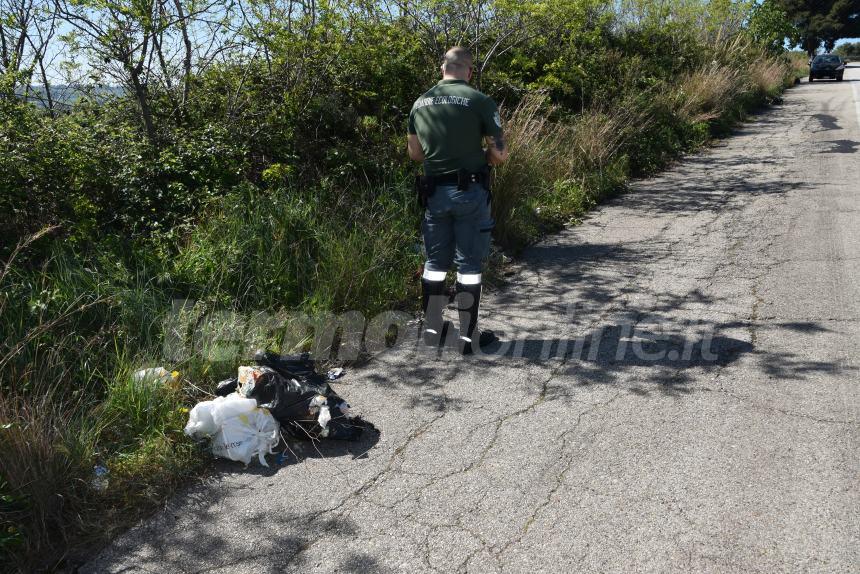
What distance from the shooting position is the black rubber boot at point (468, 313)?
17.0 ft

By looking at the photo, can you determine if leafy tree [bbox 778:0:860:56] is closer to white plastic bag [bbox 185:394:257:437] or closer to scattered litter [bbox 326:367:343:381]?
scattered litter [bbox 326:367:343:381]

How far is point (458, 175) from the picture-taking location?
4.97 meters

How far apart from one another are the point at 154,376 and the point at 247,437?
75 centimetres

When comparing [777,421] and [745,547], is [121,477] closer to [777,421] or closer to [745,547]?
[745,547]

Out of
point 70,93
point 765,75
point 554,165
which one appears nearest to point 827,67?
point 765,75

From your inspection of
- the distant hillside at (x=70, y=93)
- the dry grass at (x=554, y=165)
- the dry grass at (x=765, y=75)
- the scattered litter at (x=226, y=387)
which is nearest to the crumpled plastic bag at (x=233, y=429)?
the scattered litter at (x=226, y=387)

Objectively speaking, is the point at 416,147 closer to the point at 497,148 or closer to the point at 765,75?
the point at 497,148

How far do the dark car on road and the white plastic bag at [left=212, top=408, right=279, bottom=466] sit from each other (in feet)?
132

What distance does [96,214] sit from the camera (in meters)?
6.17

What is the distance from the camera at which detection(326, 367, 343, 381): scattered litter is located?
495cm

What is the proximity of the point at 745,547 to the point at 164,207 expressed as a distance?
5.29 meters

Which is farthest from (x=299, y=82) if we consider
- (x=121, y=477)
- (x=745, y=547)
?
(x=745, y=547)

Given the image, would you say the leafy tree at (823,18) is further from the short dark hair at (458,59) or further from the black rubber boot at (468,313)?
the black rubber boot at (468,313)

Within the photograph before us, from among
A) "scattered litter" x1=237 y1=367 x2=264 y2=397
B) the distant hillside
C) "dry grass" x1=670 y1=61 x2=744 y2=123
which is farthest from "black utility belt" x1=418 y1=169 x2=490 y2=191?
"dry grass" x1=670 y1=61 x2=744 y2=123
